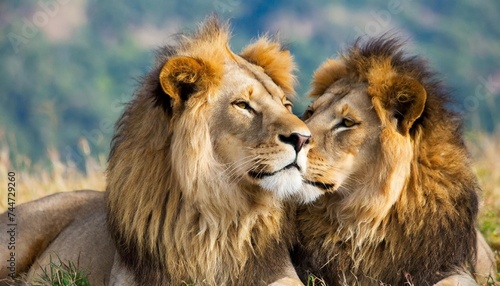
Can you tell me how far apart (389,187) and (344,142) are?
0.32m

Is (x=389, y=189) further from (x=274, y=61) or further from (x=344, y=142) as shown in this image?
(x=274, y=61)

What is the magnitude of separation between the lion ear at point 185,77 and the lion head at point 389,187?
25.4 inches

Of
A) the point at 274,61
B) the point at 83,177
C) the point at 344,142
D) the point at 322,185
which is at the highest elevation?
the point at 83,177

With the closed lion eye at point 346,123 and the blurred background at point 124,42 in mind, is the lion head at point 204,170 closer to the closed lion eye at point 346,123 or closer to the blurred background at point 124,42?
the closed lion eye at point 346,123

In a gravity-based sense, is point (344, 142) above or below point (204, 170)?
below

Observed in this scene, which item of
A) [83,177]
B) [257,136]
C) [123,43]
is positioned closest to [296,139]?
[257,136]

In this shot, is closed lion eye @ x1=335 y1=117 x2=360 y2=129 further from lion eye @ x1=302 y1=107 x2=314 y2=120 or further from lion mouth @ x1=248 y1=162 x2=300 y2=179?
lion mouth @ x1=248 y1=162 x2=300 y2=179

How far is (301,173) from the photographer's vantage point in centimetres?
471

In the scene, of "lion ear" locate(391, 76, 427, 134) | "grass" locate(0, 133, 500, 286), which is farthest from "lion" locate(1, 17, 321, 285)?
Result: "grass" locate(0, 133, 500, 286)

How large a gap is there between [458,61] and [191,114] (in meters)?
34.2

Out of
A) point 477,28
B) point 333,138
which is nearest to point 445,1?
point 477,28

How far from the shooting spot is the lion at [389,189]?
5.02m

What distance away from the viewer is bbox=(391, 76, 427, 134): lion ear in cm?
499

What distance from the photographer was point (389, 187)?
5.00 meters
